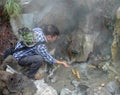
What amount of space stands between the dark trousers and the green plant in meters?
1.59

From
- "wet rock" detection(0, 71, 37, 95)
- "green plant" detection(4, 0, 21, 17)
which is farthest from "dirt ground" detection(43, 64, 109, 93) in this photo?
"green plant" detection(4, 0, 21, 17)

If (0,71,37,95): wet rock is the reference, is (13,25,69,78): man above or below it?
above

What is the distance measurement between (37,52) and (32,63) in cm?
23

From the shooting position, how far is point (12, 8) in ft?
24.7

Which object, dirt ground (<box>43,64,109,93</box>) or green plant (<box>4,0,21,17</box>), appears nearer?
dirt ground (<box>43,64,109,93</box>)

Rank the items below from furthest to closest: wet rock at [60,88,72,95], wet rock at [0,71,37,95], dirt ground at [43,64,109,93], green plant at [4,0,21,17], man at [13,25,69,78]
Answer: green plant at [4,0,21,17] → dirt ground at [43,64,109,93] → wet rock at [60,88,72,95] → man at [13,25,69,78] → wet rock at [0,71,37,95]

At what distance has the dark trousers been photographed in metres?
6.24

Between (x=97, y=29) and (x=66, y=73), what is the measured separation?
4.15ft

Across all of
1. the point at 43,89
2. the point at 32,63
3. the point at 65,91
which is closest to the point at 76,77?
the point at 65,91

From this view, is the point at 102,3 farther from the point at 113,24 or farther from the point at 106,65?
the point at 106,65

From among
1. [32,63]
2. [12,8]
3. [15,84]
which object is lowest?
[15,84]

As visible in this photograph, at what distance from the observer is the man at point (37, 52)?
6.17 m

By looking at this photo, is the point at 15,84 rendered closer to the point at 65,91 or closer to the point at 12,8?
the point at 65,91

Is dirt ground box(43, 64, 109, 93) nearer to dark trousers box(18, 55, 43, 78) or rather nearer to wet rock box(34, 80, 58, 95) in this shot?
wet rock box(34, 80, 58, 95)
